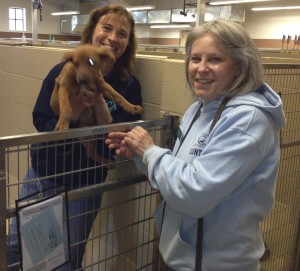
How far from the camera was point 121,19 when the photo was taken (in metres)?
1.58

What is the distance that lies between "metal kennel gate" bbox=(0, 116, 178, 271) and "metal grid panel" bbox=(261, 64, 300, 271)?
714 mm

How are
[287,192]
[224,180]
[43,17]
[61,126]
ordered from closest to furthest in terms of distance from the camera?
[224,180]
[61,126]
[287,192]
[43,17]

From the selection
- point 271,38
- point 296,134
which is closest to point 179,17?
point 271,38

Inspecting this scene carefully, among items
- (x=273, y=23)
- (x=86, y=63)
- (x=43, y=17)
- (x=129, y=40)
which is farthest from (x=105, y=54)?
(x=43, y=17)

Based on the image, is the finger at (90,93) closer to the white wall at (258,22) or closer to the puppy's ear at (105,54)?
the puppy's ear at (105,54)

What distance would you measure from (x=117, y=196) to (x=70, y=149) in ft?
1.34

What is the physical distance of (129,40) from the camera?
1.68m

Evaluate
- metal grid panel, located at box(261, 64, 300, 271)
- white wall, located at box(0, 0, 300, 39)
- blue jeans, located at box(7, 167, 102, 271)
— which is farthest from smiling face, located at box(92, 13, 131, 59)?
white wall, located at box(0, 0, 300, 39)

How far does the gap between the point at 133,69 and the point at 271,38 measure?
→ 11.4 metres

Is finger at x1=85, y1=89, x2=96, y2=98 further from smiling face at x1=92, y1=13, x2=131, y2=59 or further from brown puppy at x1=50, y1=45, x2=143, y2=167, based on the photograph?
smiling face at x1=92, y1=13, x2=131, y2=59

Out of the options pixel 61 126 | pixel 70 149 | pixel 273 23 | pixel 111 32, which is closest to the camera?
pixel 61 126

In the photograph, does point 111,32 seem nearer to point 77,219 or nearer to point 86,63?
point 86,63

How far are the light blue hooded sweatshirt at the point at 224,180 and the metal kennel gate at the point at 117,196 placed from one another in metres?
0.24

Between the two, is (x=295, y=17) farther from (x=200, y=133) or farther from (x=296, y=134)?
(x=200, y=133)
